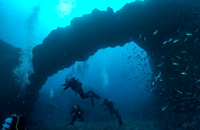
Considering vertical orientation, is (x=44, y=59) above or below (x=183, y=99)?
above

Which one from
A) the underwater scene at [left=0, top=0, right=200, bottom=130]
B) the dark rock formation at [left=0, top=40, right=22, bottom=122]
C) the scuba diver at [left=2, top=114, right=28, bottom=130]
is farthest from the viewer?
the dark rock formation at [left=0, top=40, right=22, bottom=122]

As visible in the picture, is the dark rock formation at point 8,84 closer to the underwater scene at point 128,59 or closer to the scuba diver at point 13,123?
the underwater scene at point 128,59

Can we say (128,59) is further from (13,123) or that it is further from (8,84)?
(8,84)

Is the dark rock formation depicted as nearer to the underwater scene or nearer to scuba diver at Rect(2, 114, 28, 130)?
the underwater scene

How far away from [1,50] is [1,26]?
53.6m

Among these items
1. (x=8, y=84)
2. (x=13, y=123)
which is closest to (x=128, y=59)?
Answer: (x=13, y=123)

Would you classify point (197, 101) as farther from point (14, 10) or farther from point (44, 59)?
point (14, 10)

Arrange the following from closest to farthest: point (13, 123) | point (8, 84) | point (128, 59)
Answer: point (13, 123), point (128, 59), point (8, 84)

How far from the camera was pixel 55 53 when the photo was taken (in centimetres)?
1432

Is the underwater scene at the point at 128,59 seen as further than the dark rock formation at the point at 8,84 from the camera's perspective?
No

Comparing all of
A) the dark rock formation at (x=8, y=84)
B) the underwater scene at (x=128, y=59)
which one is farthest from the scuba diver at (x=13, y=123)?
the dark rock formation at (x=8, y=84)

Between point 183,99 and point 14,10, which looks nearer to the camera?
point 183,99

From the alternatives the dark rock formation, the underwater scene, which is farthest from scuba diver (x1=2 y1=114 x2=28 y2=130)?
the dark rock formation

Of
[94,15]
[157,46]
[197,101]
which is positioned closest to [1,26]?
[94,15]
